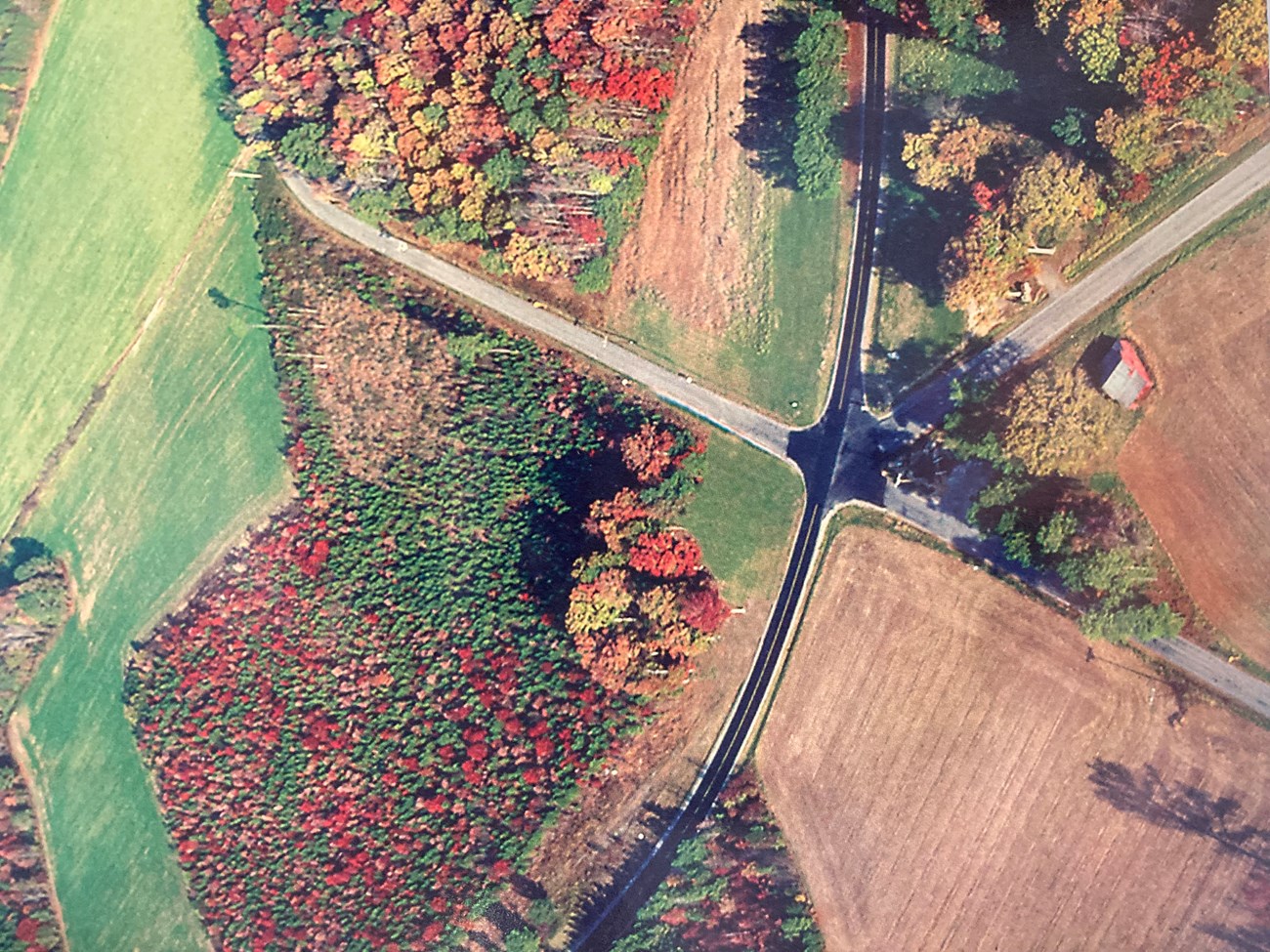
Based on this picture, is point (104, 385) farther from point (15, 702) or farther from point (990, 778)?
point (990, 778)

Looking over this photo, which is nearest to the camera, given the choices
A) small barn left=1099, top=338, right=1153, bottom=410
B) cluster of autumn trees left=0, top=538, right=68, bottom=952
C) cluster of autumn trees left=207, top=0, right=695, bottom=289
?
small barn left=1099, top=338, right=1153, bottom=410

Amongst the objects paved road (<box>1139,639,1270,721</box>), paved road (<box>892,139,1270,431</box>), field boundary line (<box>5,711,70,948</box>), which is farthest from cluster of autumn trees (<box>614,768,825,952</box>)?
field boundary line (<box>5,711,70,948</box>)

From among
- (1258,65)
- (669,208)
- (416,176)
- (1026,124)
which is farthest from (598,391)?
(1258,65)

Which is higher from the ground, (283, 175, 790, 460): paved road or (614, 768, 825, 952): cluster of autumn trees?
(283, 175, 790, 460): paved road

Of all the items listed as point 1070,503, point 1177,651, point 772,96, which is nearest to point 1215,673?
point 1177,651

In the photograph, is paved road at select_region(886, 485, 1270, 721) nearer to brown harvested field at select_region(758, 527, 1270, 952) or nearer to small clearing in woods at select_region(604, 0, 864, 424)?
brown harvested field at select_region(758, 527, 1270, 952)

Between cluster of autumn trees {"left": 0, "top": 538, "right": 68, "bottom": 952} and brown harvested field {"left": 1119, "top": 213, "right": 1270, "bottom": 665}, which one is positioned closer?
brown harvested field {"left": 1119, "top": 213, "right": 1270, "bottom": 665}

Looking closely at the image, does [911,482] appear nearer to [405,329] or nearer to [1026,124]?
[1026,124]
